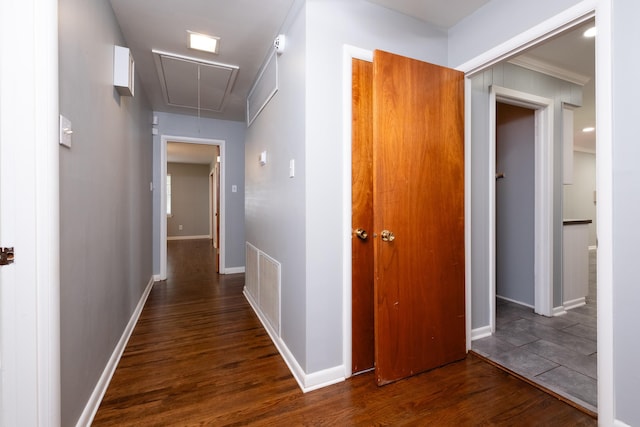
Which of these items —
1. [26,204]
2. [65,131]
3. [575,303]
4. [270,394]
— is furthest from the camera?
[575,303]

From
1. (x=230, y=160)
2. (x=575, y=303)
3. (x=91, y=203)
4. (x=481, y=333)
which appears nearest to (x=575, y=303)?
(x=575, y=303)

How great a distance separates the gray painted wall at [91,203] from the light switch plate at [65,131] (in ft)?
0.12

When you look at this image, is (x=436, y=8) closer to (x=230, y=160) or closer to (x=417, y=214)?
(x=417, y=214)

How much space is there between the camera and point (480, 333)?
2250mm

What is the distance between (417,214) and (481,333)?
4.13 ft

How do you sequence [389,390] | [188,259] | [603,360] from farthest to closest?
[188,259] → [389,390] → [603,360]

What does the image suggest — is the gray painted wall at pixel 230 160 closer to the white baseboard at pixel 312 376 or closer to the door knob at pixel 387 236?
the white baseboard at pixel 312 376

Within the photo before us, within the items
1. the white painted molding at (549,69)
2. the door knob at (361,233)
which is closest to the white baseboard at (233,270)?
the door knob at (361,233)

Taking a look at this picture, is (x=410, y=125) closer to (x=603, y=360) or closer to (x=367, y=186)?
(x=367, y=186)

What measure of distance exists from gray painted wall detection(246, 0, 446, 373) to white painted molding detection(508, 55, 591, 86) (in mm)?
1288

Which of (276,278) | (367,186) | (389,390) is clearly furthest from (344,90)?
(389,390)

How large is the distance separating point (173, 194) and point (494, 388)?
918 cm

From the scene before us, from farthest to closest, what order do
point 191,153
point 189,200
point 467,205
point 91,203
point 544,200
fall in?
point 189,200 < point 191,153 < point 544,200 < point 467,205 < point 91,203

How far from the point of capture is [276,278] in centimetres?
220
